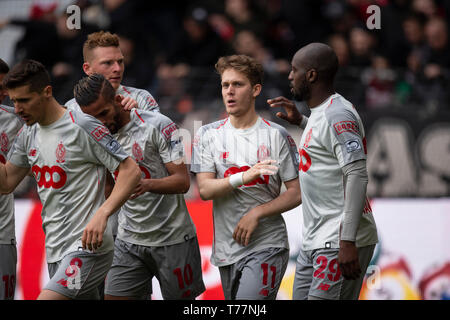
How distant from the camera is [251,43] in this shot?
11711 mm

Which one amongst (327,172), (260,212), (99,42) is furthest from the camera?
(99,42)

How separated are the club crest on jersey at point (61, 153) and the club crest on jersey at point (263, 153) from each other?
156cm

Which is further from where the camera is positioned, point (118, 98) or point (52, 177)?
point (118, 98)

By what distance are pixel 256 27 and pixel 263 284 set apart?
269 inches

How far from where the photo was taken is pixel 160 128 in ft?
20.5

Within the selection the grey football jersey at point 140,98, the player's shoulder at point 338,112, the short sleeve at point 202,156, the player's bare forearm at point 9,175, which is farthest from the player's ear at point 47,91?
the player's shoulder at point 338,112

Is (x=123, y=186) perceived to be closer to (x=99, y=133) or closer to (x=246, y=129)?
(x=99, y=133)

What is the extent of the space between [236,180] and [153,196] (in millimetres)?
847

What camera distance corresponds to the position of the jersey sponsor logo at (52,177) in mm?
5395

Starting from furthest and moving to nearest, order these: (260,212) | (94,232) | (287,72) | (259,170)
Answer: (287,72) → (260,212) → (259,170) → (94,232)

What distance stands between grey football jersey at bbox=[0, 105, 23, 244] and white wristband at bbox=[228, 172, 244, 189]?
6.04ft

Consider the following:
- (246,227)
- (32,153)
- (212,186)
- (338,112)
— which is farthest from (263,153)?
(32,153)
